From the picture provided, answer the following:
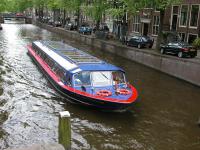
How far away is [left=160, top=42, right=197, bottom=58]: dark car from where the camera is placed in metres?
28.3

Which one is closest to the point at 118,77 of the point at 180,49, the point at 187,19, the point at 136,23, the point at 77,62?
the point at 77,62

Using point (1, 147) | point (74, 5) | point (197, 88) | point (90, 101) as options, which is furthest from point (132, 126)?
point (74, 5)

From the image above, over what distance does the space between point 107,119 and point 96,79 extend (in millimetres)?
2650

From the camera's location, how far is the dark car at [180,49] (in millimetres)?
28328

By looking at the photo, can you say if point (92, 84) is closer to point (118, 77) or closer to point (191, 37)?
point (118, 77)

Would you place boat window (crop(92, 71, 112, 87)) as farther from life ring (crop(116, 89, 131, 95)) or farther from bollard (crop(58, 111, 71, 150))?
bollard (crop(58, 111, 71, 150))

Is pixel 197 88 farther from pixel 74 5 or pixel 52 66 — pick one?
pixel 74 5

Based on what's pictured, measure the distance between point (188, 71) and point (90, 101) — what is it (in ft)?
37.3

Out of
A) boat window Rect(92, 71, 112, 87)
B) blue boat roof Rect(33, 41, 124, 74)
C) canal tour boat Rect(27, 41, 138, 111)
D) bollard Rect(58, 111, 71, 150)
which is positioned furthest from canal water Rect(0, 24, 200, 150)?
bollard Rect(58, 111, 71, 150)

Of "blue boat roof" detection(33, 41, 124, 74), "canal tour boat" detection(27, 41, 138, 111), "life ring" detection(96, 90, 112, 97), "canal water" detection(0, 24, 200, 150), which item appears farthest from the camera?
"blue boat roof" detection(33, 41, 124, 74)

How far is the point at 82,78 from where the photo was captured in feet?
58.9

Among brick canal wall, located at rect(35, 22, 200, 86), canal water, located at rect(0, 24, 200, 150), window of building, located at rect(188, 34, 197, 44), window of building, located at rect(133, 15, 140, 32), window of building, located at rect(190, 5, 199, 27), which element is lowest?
canal water, located at rect(0, 24, 200, 150)

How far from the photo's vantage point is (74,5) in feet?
176

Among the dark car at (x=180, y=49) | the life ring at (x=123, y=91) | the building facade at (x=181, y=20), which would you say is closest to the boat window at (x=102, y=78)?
the life ring at (x=123, y=91)
